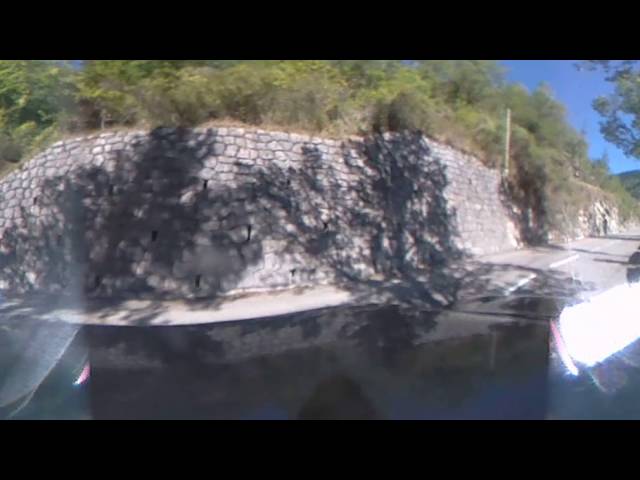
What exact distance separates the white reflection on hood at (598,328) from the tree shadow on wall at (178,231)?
263 cm

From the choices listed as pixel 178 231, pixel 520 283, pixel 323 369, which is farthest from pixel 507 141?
pixel 323 369

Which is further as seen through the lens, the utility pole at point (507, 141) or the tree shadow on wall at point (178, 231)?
the utility pole at point (507, 141)

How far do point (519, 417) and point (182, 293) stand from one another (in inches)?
238

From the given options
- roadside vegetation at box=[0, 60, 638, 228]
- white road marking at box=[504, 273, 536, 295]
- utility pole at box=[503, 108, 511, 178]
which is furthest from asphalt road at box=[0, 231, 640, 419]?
utility pole at box=[503, 108, 511, 178]

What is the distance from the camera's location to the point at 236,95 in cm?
877

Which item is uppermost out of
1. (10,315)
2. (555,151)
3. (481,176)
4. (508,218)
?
(555,151)

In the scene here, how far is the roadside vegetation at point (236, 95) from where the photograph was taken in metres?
8.04

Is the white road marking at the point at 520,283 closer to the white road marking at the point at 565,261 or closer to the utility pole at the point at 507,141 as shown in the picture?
the white road marking at the point at 565,261

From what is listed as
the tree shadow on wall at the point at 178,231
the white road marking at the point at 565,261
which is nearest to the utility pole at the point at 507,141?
the white road marking at the point at 565,261

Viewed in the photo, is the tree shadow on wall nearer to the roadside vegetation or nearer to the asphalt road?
the roadside vegetation

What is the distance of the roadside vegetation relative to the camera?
26.4ft
